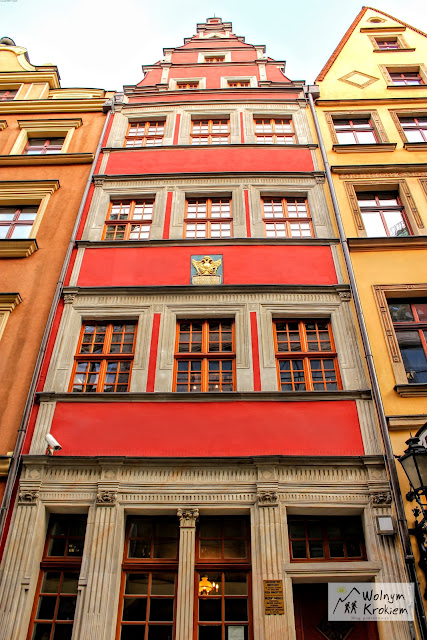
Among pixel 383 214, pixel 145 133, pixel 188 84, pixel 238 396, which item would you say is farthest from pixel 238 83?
pixel 238 396

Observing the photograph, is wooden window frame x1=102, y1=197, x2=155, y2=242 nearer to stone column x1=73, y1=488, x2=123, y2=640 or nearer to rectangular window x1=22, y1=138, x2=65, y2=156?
rectangular window x1=22, y1=138, x2=65, y2=156

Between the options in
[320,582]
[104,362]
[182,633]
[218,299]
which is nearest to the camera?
[182,633]

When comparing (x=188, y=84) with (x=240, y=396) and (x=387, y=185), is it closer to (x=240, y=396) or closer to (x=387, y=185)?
(x=387, y=185)

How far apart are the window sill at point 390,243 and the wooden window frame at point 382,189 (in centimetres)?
46

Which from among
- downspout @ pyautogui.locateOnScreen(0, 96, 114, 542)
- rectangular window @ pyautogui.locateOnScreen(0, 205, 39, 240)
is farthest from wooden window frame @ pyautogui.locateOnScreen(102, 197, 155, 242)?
rectangular window @ pyautogui.locateOnScreen(0, 205, 39, 240)

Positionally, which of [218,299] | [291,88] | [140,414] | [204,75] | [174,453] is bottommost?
[174,453]

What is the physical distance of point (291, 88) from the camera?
16.6 m

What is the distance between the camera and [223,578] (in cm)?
772

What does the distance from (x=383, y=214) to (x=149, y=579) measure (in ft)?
33.2

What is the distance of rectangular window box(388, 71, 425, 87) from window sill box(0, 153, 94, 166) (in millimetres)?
10986

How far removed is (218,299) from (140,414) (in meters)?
3.16

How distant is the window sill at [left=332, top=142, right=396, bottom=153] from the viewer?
14.0 metres

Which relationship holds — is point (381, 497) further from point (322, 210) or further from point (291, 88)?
point (291, 88)

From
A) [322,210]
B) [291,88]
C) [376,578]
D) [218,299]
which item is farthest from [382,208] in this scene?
[376,578]
